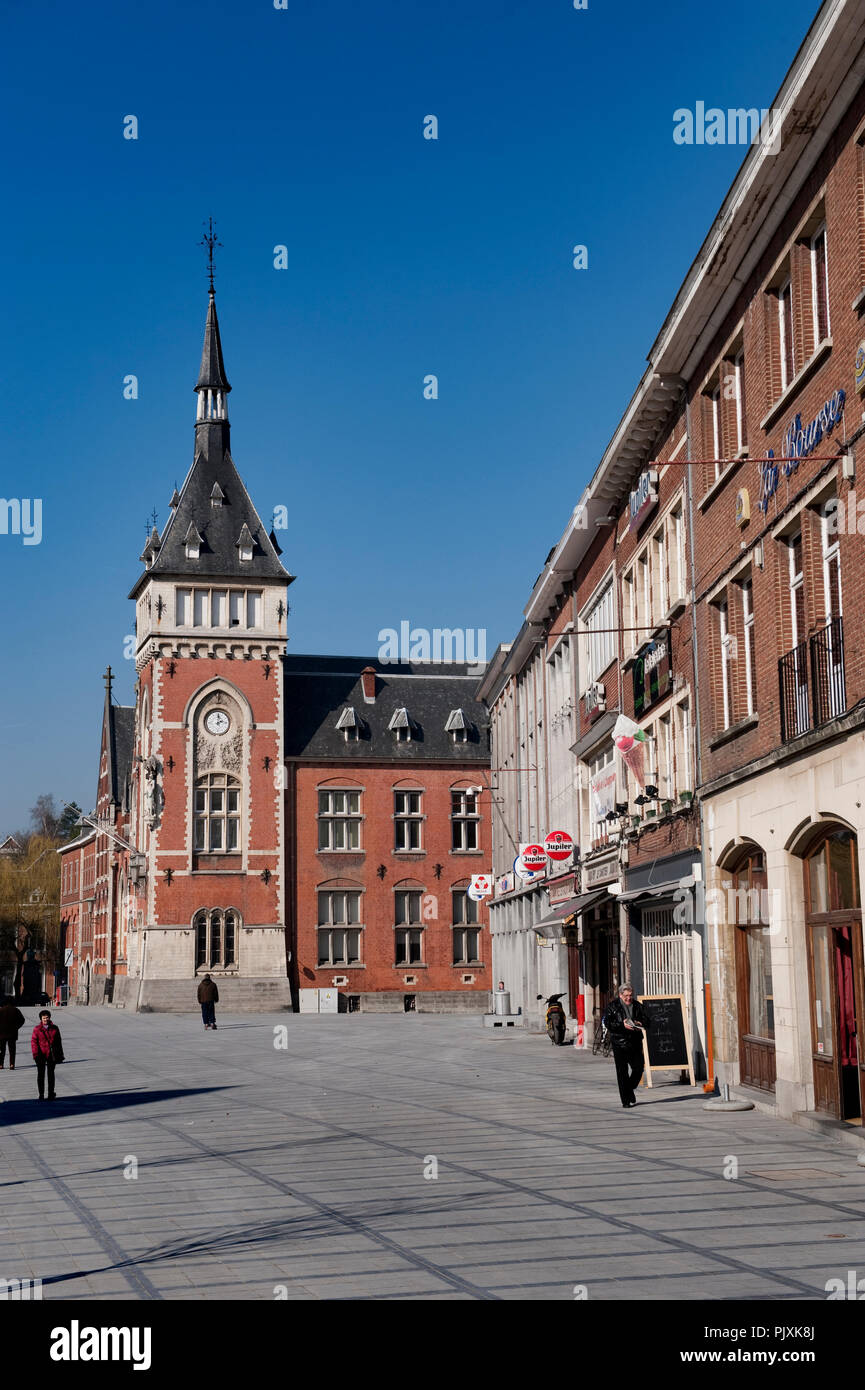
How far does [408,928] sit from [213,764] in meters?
11.8

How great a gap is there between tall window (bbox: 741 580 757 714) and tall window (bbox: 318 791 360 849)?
1944 inches

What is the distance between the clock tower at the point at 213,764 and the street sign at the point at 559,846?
100ft

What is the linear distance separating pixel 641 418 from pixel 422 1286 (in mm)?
19728

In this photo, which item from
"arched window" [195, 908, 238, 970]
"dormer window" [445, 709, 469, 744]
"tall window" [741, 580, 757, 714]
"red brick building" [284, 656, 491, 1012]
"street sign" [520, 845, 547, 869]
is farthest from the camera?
"dormer window" [445, 709, 469, 744]

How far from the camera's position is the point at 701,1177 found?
14.0 metres

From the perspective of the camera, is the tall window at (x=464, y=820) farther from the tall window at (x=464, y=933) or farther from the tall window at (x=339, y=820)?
the tall window at (x=339, y=820)

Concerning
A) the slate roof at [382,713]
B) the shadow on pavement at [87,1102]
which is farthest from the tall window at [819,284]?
the slate roof at [382,713]

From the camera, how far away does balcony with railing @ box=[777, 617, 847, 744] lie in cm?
1669

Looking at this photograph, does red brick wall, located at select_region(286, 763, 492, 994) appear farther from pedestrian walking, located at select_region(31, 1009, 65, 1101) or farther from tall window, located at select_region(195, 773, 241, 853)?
pedestrian walking, located at select_region(31, 1009, 65, 1101)

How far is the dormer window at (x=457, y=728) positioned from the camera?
7350 cm

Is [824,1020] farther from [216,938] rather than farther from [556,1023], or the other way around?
[216,938]

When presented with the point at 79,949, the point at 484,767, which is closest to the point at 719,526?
the point at 484,767

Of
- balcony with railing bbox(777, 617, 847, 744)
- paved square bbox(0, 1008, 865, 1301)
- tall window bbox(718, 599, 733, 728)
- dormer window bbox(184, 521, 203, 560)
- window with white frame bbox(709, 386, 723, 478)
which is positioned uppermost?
dormer window bbox(184, 521, 203, 560)

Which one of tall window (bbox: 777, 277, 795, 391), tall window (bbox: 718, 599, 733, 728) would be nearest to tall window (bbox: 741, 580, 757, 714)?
tall window (bbox: 718, 599, 733, 728)
